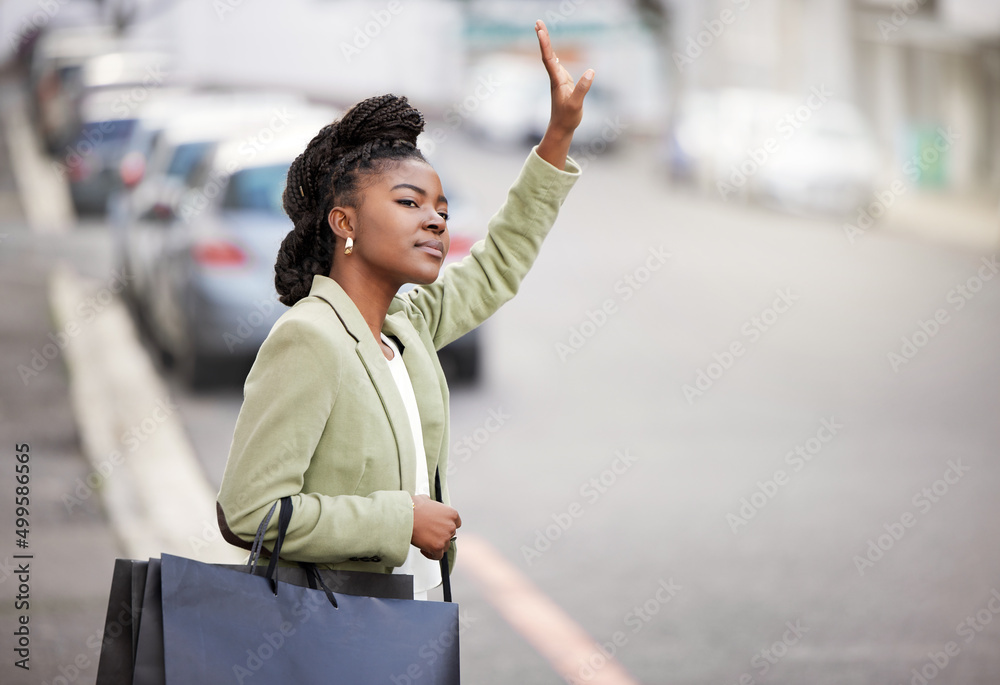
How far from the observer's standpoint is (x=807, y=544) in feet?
20.0

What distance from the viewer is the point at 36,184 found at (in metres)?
20.7

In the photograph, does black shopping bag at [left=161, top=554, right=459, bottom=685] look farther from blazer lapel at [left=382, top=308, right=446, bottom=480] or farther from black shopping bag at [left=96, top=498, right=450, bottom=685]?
blazer lapel at [left=382, top=308, right=446, bottom=480]

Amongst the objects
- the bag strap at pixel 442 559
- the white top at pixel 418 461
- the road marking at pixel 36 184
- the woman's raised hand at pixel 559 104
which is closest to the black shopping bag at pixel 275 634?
the white top at pixel 418 461

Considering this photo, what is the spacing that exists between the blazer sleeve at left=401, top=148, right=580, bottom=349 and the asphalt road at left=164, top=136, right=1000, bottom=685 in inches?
85.6

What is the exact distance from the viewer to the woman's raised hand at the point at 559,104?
252cm

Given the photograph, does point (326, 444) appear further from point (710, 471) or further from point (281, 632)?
point (710, 471)

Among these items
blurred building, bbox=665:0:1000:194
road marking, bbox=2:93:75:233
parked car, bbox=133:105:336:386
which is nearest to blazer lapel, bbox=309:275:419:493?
parked car, bbox=133:105:336:386

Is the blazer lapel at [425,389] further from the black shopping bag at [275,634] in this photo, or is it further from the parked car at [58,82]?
the parked car at [58,82]

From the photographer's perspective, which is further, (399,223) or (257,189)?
(257,189)

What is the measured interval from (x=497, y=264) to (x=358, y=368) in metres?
0.63

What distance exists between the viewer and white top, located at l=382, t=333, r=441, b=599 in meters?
2.37

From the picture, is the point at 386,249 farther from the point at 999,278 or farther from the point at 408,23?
the point at 408,23

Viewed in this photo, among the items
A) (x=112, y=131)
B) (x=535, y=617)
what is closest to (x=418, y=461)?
(x=535, y=617)

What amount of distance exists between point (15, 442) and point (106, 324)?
3556mm
